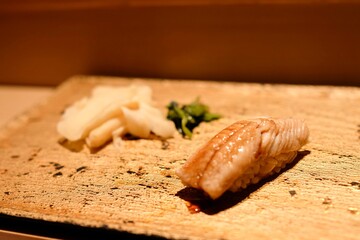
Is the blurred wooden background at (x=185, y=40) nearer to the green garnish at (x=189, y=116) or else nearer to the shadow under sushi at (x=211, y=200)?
the green garnish at (x=189, y=116)

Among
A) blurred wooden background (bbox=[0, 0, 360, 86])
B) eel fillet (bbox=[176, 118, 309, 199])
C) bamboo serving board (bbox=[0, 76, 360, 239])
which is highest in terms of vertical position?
blurred wooden background (bbox=[0, 0, 360, 86])

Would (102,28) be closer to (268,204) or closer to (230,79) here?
(230,79)

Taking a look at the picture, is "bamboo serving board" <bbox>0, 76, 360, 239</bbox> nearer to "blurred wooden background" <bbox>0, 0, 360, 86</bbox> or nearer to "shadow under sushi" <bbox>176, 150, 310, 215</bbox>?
"shadow under sushi" <bbox>176, 150, 310, 215</bbox>

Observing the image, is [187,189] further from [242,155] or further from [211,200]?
[242,155]

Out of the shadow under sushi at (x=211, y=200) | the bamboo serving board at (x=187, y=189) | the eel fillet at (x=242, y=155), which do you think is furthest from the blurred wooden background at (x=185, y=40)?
the shadow under sushi at (x=211, y=200)

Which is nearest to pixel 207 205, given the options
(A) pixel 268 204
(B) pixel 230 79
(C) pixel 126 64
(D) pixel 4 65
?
(A) pixel 268 204

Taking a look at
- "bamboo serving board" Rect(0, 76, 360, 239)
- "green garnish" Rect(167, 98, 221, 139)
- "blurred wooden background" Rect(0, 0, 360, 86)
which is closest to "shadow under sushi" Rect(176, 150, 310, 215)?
"bamboo serving board" Rect(0, 76, 360, 239)

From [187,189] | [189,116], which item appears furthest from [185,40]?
[187,189]

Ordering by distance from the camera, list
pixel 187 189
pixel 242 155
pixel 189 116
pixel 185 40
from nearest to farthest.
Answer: pixel 242 155, pixel 187 189, pixel 189 116, pixel 185 40
